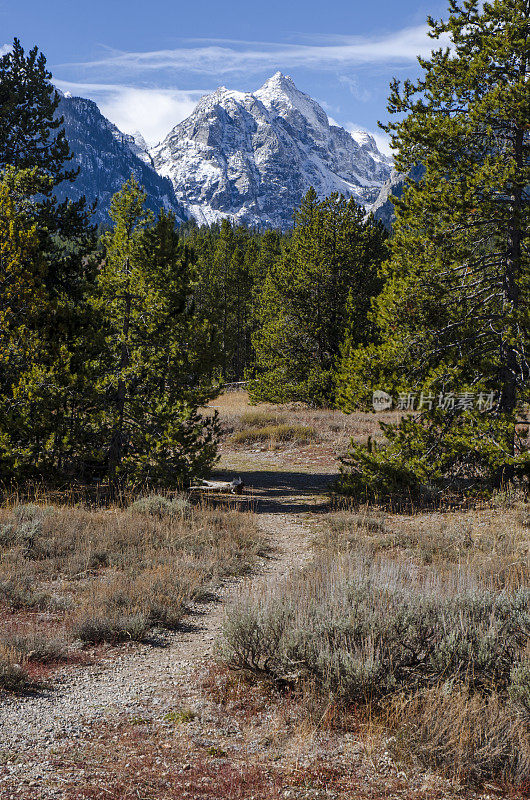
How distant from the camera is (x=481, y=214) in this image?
Result: 10812 mm

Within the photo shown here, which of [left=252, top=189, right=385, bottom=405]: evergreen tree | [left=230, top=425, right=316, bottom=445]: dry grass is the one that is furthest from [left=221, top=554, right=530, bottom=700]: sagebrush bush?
[left=252, top=189, right=385, bottom=405]: evergreen tree

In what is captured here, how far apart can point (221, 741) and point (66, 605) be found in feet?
9.20

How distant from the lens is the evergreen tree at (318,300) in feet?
81.8

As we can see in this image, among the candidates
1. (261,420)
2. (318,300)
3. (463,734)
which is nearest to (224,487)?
(261,420)

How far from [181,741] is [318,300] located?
22.5 m

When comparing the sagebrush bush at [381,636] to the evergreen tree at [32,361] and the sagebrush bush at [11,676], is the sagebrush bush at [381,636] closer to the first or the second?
the sagebrush bush at [11,676]

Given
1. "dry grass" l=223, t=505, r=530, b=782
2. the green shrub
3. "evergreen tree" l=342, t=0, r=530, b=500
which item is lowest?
"dry grass" l=223, t=505, r=530, b=782

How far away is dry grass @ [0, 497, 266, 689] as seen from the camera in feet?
18.4

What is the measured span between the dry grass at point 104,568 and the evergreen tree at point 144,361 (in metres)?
1.61

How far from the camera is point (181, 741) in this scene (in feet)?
13.0

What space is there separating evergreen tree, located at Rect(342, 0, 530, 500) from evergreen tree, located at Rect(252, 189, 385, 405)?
12.6 metres

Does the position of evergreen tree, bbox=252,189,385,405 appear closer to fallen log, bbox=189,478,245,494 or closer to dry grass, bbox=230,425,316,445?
dry grass, bbox=230,425,316,445

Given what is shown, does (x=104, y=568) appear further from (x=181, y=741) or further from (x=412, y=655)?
(x=412, y=655)

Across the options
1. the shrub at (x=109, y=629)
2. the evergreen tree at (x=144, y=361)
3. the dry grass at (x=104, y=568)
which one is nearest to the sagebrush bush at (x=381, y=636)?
the shrub at (x=109, y=629)
